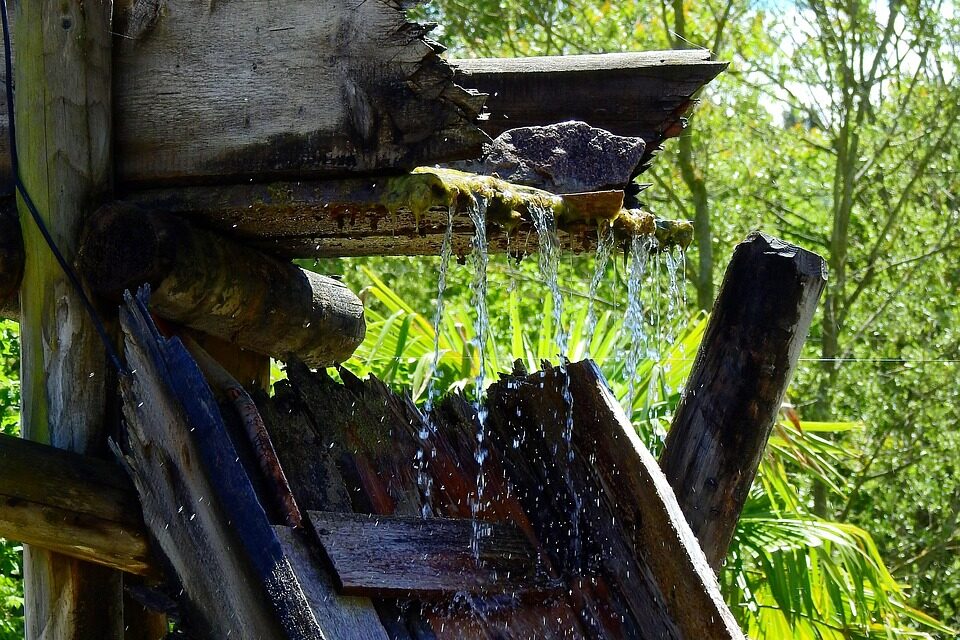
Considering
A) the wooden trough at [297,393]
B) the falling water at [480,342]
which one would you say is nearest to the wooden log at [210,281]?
the wooden trough at [297,393]

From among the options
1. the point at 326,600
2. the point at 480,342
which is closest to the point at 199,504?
the point at 326,600

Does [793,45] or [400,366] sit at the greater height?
[793,45]

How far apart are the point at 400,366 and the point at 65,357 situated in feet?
11.2

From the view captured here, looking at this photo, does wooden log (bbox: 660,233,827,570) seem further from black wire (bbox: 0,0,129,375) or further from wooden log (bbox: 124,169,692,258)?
black wire (bbox: 0,0,129,375)

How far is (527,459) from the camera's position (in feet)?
9.32

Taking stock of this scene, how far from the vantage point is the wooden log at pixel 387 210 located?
2385mm

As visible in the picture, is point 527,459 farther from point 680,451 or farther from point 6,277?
point 6,277

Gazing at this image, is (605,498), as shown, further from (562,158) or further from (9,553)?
(9,553)

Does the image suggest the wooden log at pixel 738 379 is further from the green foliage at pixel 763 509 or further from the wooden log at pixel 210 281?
the green foliage at pixel 763 509

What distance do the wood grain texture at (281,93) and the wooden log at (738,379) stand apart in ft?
2.89

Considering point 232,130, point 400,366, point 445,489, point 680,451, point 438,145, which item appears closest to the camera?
point 438,145

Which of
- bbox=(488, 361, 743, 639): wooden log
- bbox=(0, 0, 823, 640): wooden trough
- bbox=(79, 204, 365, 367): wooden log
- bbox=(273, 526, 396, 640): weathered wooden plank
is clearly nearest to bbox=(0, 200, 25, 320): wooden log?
bbox=(0, 0, 823, 640): wooden trough

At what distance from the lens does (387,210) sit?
7.98ft

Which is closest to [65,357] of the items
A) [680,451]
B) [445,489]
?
[445,489]
